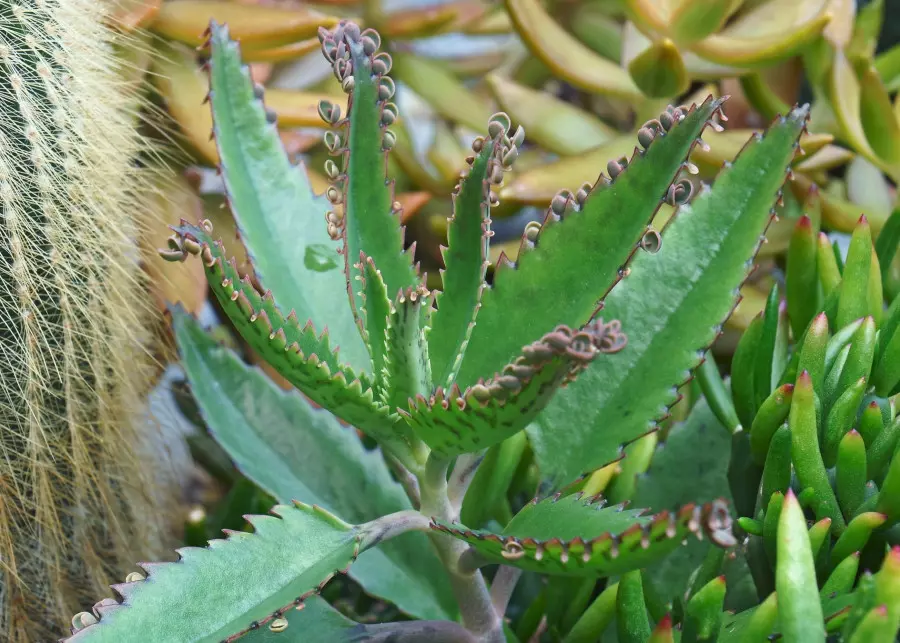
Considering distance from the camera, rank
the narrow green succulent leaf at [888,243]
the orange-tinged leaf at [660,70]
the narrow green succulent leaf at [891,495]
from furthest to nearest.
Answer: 1. the orange-tinged leaf at [660,70]
2. the narrow green succulent leaf at [888,243]
3. the narrow green succulent leaf at [891,495]

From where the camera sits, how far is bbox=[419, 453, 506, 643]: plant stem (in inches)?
20.5

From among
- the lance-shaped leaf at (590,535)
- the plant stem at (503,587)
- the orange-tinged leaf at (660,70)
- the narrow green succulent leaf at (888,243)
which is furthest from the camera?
the orange-tinged leaf at (660,70)

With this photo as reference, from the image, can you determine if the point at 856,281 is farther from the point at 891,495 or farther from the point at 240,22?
the point at 240,22

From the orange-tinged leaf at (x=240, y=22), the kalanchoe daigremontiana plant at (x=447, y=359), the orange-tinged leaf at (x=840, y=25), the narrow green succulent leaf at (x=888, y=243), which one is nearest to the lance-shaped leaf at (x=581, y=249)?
the kalanchoe daigremontiana plant at (x=447, y=359)

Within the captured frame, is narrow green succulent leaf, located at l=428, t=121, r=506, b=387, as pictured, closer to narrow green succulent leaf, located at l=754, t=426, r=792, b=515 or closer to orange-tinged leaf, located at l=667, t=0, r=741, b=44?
narrow green succulent leaf, located at l=754, t=426, r=792, b=515

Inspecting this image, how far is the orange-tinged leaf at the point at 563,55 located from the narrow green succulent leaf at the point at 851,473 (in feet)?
1.68

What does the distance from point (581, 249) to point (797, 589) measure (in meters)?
0.20

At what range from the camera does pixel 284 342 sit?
17.9 inches

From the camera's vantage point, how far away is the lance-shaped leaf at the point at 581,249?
465 mm

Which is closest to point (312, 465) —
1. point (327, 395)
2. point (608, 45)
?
point (327, 395)

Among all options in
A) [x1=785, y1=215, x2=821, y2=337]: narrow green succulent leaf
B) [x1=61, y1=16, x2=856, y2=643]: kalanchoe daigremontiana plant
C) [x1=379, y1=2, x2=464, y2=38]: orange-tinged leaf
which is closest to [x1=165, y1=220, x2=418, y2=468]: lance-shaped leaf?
[x1=61, y1=16, x2=856, y2=643]: kalanchoe daigremontiana plant

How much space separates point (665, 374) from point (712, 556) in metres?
0.11

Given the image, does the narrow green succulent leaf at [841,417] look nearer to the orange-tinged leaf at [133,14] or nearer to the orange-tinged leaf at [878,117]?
the orange-tinged leaf at [878,117]

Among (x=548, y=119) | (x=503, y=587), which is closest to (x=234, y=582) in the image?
(x=503, y=587)
